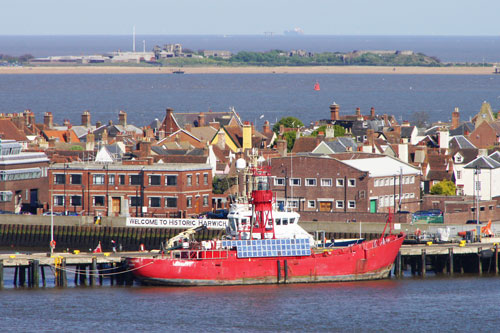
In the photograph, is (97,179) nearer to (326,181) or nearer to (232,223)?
(326,181)

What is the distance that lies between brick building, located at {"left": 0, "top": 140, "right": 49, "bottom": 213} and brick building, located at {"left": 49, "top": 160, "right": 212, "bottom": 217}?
2.00 metres

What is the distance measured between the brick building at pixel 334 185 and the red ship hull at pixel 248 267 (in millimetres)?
24054

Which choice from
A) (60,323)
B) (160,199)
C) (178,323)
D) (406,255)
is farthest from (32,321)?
(160,199)

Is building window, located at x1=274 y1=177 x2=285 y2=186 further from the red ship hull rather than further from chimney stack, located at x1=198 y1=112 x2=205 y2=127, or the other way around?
chimney stack, located at x1=198 y1=112 x2=205 y2=127

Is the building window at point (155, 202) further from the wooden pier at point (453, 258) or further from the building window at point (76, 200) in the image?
the wooden pier at point (453, 258)

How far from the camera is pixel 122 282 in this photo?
270 ft

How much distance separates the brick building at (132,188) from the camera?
108438mm

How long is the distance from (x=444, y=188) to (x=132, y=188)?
91.8ft

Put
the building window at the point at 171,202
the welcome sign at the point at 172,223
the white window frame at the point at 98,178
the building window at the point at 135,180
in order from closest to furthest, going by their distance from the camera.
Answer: the welcome sign at the point at 172,223
the building window at the point at 171,202
the building window at the point at 135,180
the white window frame at the point at 98,178

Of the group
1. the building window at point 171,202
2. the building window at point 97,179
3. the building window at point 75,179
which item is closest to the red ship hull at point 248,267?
the building window at point 171,202

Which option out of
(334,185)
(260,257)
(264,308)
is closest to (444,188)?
(334,185)

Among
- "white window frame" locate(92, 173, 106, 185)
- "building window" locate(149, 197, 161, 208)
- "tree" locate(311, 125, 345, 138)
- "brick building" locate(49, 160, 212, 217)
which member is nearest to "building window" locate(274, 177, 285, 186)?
"brick building" locate(49, 160, 212, 217)

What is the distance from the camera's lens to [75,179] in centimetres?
11125

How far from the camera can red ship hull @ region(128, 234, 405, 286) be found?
78875mm
